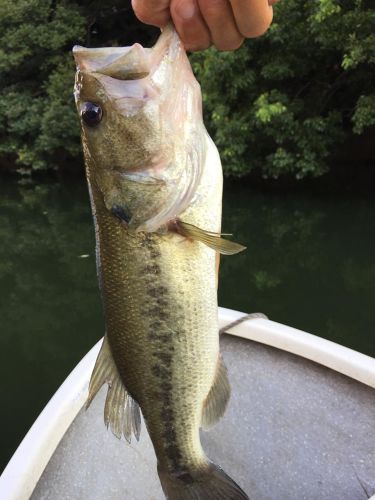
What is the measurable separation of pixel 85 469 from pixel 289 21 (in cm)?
948

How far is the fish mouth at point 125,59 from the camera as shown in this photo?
1239 millimetres

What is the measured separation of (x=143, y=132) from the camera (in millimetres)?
1305

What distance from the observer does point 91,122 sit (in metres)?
1.30

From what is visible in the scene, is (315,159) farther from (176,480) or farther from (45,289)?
(176,480)

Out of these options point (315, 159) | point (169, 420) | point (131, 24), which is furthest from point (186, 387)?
point (131, 24)

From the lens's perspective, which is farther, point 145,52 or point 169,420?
point 169,420

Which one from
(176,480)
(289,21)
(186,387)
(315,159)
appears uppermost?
(289,21)

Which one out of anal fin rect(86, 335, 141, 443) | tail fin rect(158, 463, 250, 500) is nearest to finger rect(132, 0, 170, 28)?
anal fin rect(86, 335, 141, 443)

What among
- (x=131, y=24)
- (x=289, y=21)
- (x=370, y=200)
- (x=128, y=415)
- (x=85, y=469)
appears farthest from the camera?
(x=131, y=24)

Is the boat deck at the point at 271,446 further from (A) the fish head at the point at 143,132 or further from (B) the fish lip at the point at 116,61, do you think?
(B) the fish lip at the point at 116,61

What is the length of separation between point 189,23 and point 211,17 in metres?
0.05

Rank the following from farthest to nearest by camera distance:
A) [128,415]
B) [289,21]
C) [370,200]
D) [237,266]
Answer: [370,200]
[289,21]
[237,266]
[128,415]

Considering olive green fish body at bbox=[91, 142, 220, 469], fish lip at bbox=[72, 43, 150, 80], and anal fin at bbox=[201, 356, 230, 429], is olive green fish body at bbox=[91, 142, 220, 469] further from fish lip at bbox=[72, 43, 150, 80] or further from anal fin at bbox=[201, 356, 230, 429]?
fish lip at bbox=[72, 43, 150, 80]

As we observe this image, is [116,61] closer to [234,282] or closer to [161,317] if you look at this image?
[161,317]
